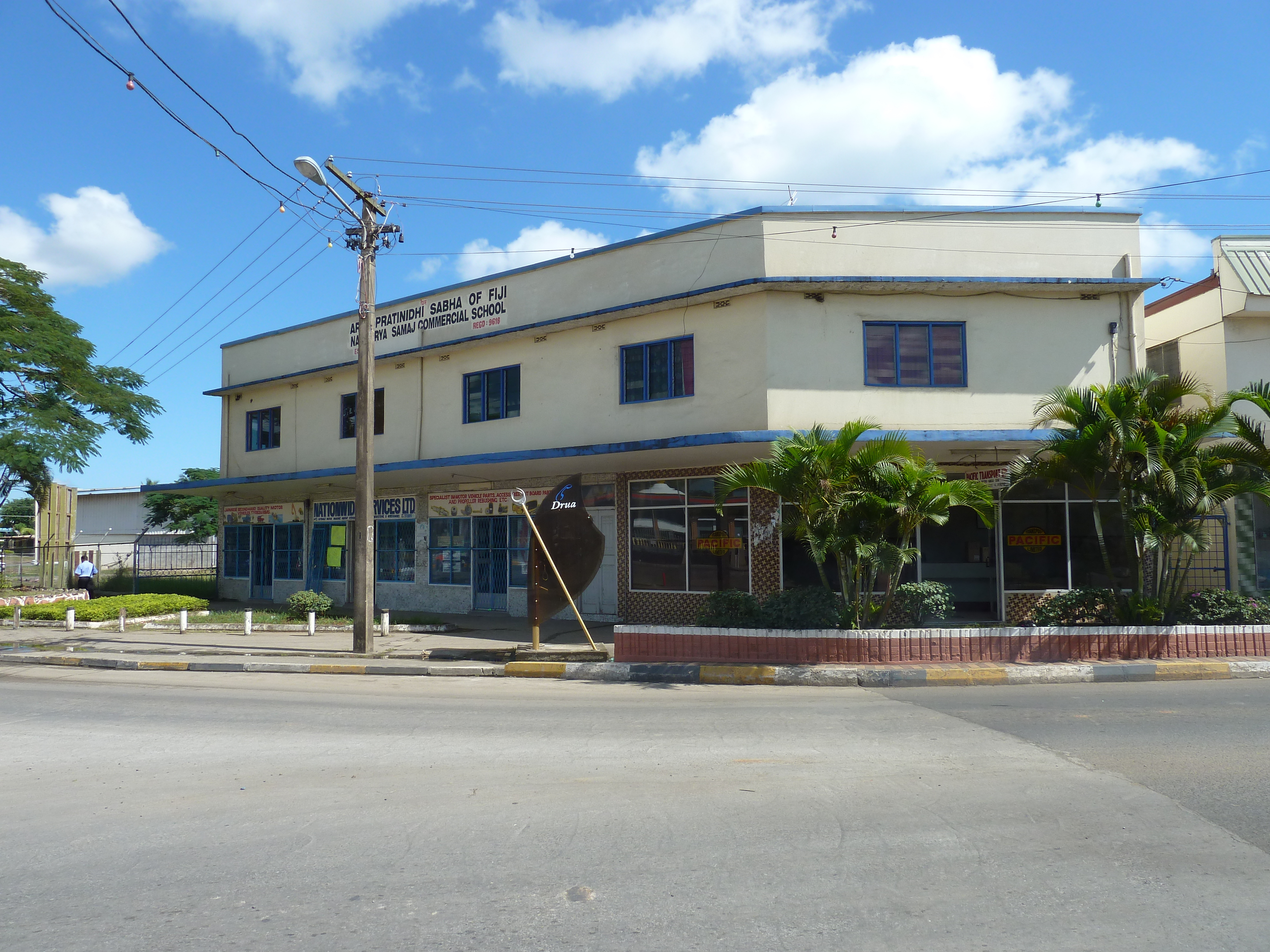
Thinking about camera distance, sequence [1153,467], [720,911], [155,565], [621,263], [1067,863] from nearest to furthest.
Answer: [720,911], [1067,863], [1153,467], [621,263], [155,565]

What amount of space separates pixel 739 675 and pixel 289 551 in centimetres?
1778

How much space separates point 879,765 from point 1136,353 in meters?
12.8

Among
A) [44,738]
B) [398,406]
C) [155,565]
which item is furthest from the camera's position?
[155,565]

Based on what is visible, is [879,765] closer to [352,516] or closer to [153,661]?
[153,661]

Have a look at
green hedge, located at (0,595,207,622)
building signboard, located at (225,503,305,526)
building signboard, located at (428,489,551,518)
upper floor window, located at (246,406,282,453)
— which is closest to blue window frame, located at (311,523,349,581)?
building signboard, located at (225,503,305,526)

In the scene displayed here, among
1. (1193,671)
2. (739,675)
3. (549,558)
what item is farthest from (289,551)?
(1193,671)

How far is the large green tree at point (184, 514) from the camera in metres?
47.5

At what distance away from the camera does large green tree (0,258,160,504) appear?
28656 mm

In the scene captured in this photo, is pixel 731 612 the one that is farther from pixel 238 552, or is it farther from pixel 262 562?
pixel 238 552

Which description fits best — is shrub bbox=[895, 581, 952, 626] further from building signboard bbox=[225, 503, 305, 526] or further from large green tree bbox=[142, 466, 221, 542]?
large green tree bbox=[142, 466, 221, 542]

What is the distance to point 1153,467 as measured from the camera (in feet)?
41.6

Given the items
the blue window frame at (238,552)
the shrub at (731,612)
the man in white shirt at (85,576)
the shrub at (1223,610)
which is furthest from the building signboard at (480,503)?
the man in white shirt at (85,576)

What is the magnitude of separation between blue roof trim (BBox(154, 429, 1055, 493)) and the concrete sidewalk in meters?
3.42

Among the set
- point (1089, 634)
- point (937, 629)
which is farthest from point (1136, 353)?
point (937, 629)
